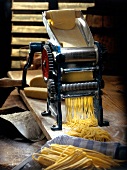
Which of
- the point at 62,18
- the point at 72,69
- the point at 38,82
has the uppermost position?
the point at 62,18

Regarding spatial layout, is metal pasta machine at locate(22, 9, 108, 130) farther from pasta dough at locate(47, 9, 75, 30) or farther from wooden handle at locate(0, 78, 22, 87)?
wooden handle at locate(0, 78, 22, 87)

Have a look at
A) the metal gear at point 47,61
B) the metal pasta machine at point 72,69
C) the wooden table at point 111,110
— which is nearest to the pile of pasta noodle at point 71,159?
the wooden table at point 111,110

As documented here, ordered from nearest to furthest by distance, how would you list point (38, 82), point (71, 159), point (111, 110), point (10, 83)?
point (71, 159), point (111, 110), point (38, 82), point (10, 83)

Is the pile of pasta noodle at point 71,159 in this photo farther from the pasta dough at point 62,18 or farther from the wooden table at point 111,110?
the pasta dough at point 62,18

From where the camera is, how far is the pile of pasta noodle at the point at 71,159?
12.5 ft

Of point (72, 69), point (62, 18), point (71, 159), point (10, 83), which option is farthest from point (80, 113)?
point (10, 83)

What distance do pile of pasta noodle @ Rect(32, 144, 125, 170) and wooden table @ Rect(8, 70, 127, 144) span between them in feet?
2.25

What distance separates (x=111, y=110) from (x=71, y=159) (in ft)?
7.06

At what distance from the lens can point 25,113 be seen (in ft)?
19.9

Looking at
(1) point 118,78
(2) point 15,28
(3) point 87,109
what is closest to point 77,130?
(3) point 87,109

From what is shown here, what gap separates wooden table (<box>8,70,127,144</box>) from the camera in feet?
16.2

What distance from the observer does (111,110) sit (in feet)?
19.4

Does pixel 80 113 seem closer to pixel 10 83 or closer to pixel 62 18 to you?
pixel 62 18

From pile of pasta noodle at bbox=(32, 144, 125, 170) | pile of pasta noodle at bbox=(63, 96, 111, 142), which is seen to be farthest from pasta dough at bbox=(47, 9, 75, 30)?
pile of pasta noodle at bbox=(32, 144, 125, 170)
